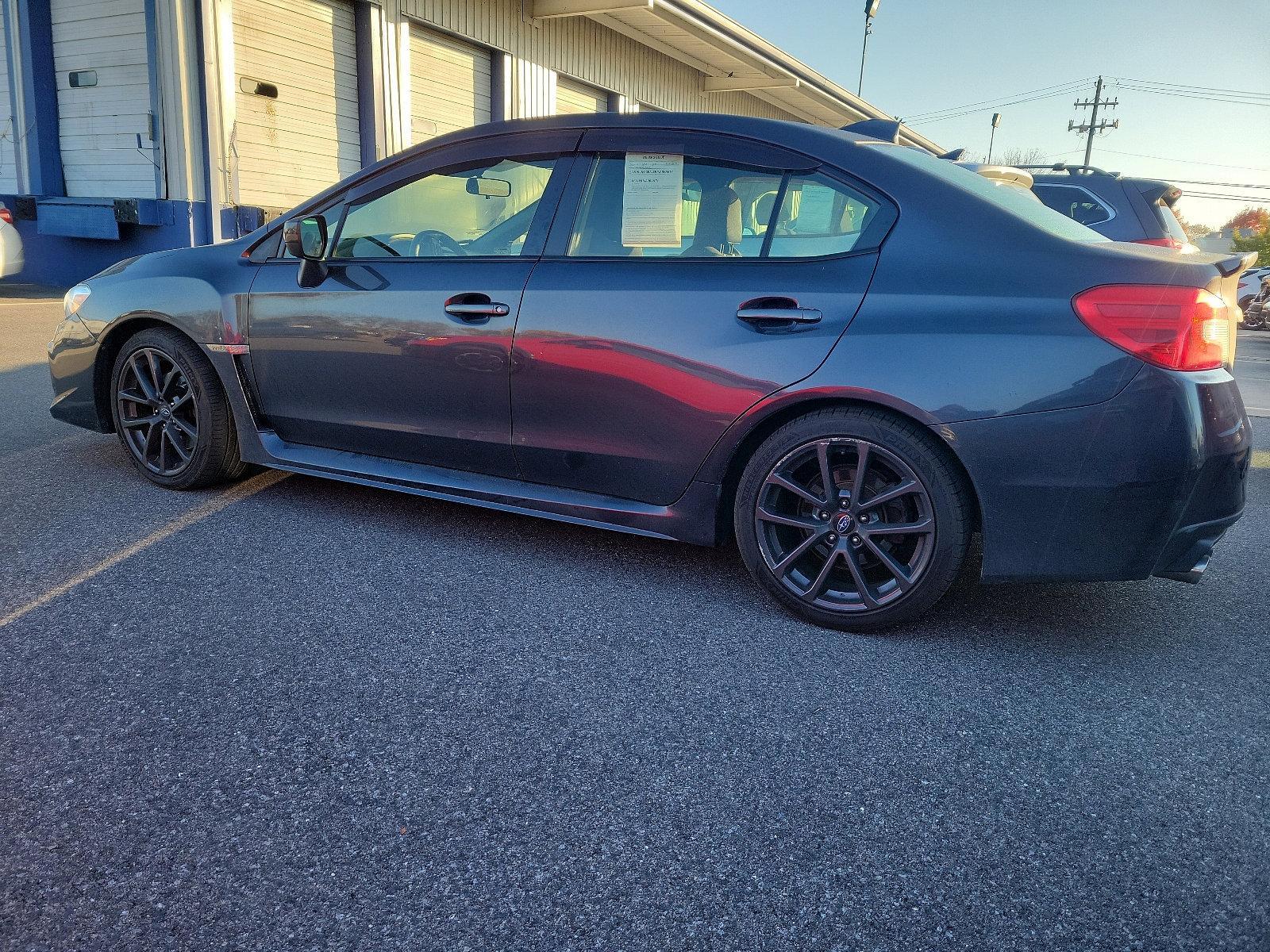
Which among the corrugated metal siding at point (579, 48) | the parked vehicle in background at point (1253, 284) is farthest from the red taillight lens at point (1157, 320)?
the parked vehicle in background at point (1253, 284)

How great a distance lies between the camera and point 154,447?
4.03 metres

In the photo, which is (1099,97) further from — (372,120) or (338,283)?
(338,283)

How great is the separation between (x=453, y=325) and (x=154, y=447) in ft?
5.41

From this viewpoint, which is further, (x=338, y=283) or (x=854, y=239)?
(x=338, y=283)

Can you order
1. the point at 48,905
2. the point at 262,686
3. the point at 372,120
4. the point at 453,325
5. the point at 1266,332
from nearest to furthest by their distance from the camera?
1. the point at 48,905
2. the point at 262,686
3. the point at 453,325
4. the point at 372,120
5. the point at 1266,332

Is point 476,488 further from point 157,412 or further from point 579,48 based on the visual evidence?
point 579,48

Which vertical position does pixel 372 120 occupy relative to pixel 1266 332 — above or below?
above

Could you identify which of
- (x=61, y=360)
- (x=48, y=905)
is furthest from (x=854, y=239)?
(x=61, y=360)

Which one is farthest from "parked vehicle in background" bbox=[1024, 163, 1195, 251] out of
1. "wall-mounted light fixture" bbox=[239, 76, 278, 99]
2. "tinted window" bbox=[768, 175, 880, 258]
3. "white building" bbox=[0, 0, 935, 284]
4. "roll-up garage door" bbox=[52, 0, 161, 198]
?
Result: "roll-up garage door" bbox=[52, 0, 161, 198]

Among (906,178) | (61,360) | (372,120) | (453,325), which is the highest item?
(372,120)

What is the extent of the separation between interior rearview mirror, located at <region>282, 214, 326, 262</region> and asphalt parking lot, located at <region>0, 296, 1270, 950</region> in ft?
3.51

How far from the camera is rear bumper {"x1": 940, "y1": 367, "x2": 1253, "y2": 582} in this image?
2467 mm

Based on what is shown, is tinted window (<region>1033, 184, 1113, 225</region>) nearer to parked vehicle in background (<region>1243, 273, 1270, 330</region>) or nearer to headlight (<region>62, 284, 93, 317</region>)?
headlight (<region>62, 284, 93, 317</region>)

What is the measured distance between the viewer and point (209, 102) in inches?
436
